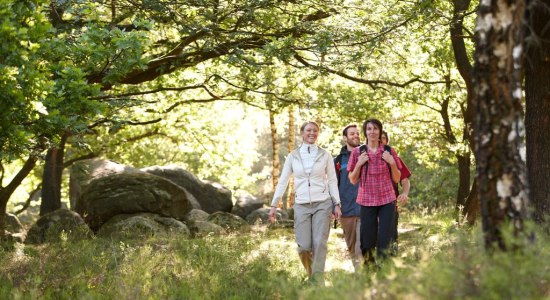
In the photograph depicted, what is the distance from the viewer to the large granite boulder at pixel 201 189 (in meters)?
24.3

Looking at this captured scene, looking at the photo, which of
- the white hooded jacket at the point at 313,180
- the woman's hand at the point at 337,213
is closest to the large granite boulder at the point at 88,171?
the white hooded jacket at the point at 313,180

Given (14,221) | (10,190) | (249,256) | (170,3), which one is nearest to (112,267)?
(249,256)

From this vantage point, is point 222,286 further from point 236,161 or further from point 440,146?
point 236,161

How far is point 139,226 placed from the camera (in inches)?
633

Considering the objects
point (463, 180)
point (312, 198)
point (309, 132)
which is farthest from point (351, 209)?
point (463, 180)

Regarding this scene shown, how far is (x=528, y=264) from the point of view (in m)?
3.98

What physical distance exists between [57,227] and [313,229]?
9035 mm

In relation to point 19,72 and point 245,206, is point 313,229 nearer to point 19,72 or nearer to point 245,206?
point 19,72

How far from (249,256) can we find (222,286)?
2.85 meters

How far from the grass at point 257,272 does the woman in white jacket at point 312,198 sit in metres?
0.37

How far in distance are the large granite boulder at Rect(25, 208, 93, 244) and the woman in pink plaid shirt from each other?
27.8ft

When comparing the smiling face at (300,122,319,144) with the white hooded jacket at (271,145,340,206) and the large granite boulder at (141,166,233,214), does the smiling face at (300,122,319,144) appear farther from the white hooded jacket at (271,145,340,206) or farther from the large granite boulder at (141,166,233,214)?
the large granite boulder at (141,166,233,214)

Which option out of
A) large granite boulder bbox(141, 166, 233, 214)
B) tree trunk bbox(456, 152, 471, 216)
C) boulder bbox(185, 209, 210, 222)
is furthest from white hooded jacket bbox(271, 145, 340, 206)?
large granite boulder bbox(141, 166, 233, 214)

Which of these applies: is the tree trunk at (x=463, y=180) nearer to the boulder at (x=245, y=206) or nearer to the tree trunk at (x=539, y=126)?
the boulder at (x=245, y=206)
